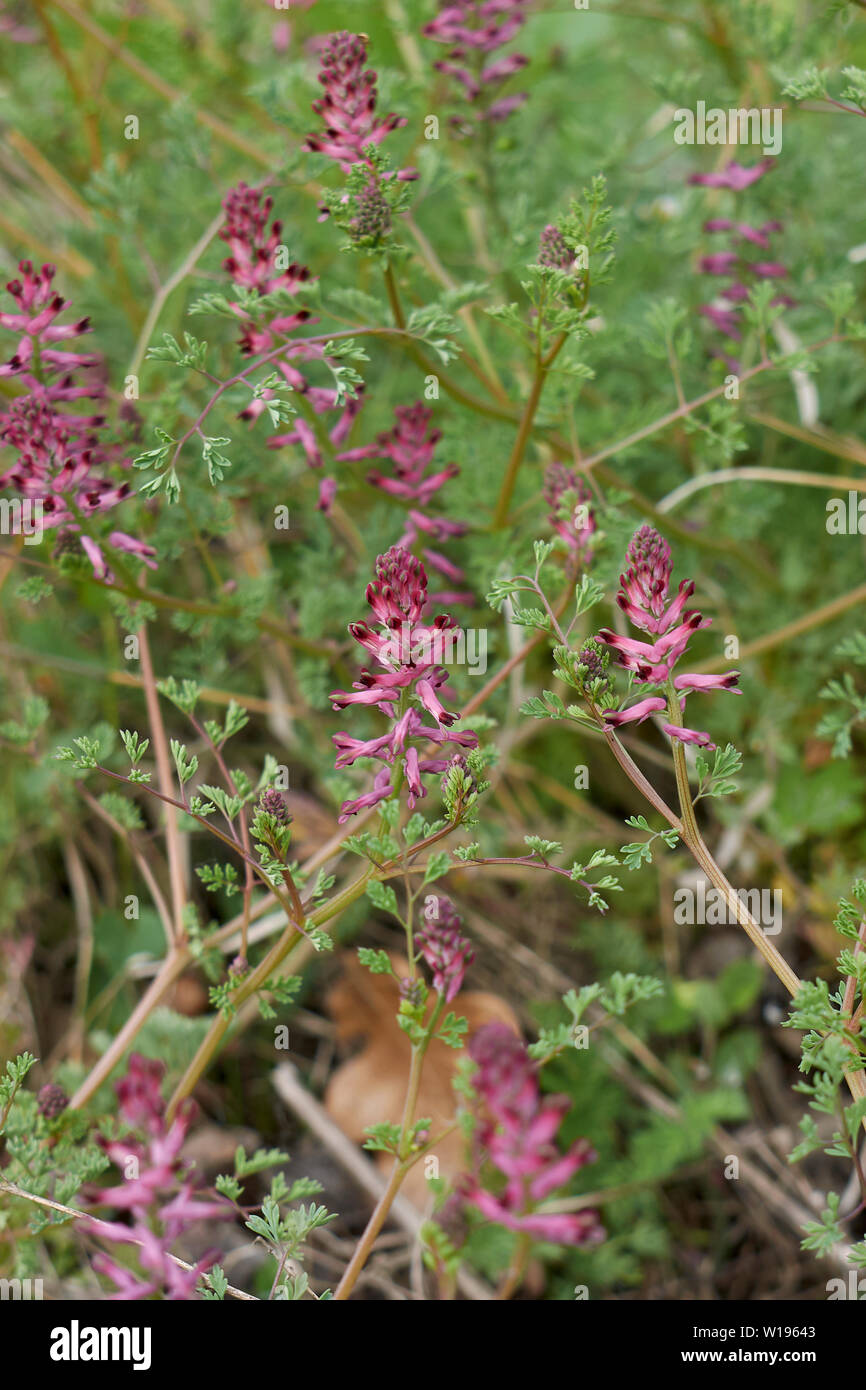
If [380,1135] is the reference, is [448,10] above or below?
above

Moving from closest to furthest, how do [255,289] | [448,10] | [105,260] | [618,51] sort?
[255,289] → [448,10] → [105,260] → [618,51]

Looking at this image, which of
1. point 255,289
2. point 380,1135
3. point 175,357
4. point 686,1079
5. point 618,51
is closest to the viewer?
point 380,1135

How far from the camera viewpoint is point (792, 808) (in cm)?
289

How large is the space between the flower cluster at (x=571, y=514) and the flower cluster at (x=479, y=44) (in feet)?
3.41

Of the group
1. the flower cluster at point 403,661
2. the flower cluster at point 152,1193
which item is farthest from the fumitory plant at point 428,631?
the flower cluster at point 152,1193

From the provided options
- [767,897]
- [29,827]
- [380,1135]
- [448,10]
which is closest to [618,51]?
[448,10]

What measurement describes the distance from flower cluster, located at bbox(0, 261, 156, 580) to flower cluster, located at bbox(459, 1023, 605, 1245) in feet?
4.16

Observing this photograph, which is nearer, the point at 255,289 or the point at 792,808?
the point at 255,289

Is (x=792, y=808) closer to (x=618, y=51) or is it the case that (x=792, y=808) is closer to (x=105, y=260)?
(x=105, y=260)

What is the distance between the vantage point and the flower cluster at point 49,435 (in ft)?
6.45

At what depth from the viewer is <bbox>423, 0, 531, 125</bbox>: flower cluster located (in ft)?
7.94

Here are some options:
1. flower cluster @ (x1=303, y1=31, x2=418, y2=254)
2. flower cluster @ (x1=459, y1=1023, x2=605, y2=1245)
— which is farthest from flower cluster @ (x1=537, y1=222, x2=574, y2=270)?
flower cluster @ (x1=459, y1=1023, x2=605, y2=1245)

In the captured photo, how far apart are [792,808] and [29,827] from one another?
2.25m

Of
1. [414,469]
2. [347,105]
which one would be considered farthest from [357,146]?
[414,469]
